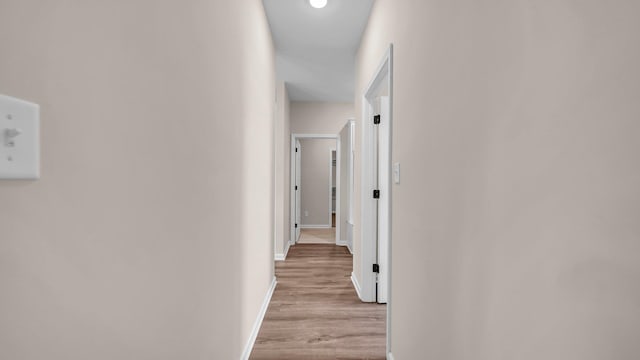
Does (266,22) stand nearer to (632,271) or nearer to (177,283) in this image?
(177,283)

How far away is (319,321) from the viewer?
2.67 m

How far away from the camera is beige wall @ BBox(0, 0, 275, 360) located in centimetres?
52

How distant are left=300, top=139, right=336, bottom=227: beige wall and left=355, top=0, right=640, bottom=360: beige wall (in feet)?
20.8

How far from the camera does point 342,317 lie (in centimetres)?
275

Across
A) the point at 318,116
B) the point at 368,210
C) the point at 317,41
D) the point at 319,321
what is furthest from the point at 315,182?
the point at 319,321

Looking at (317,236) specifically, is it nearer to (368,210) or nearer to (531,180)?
(368,210)

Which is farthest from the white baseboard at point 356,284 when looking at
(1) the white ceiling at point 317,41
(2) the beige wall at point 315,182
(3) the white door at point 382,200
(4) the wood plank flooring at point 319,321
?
(2) the beige wall at point 315,182

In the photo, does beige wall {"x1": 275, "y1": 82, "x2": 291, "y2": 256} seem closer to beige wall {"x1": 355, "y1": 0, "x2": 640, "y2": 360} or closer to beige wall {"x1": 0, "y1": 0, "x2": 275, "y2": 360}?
beige wall {"x1": 0, "y1": 0, "x2": 275, "y2": 360}

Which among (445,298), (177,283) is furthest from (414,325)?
(177,283)

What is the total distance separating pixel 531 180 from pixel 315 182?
710cm

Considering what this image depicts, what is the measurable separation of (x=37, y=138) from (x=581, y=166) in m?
0.91

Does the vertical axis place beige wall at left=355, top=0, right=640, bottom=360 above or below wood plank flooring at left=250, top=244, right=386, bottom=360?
above

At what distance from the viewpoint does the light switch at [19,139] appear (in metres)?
0.47

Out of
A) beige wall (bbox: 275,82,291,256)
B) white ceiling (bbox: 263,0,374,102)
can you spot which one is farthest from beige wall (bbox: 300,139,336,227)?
beige wall (bbox: 275,82,291,256)
